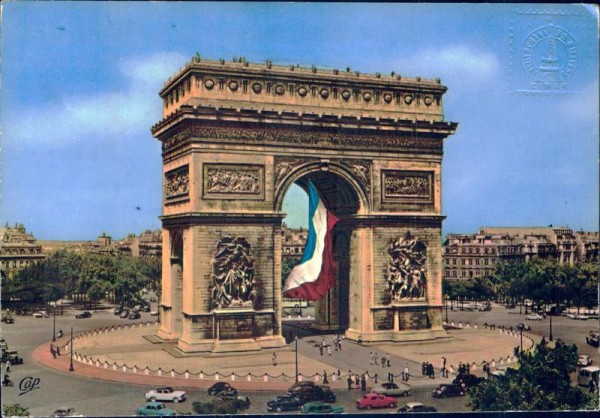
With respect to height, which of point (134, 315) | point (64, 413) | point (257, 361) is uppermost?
point (134, 315)

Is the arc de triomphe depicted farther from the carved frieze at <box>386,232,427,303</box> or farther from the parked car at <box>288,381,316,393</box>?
the parked car at <box>288,381,316,393</box>

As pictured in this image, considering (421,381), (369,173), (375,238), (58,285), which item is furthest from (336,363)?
(58,285)

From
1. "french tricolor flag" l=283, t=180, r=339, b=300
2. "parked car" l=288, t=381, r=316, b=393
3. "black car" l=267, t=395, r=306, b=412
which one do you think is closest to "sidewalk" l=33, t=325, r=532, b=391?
"parked car" l=288, t=381, r=316, b=393

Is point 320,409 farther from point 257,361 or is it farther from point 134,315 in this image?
point 134,315

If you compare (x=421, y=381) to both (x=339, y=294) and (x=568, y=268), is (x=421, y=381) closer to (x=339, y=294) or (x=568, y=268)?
(x=339, y=294)

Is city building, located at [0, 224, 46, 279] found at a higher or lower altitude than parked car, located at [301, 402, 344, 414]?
higher

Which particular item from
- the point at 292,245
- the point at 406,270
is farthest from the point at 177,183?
the point at 292,245

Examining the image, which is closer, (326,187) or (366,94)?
(366,94)
